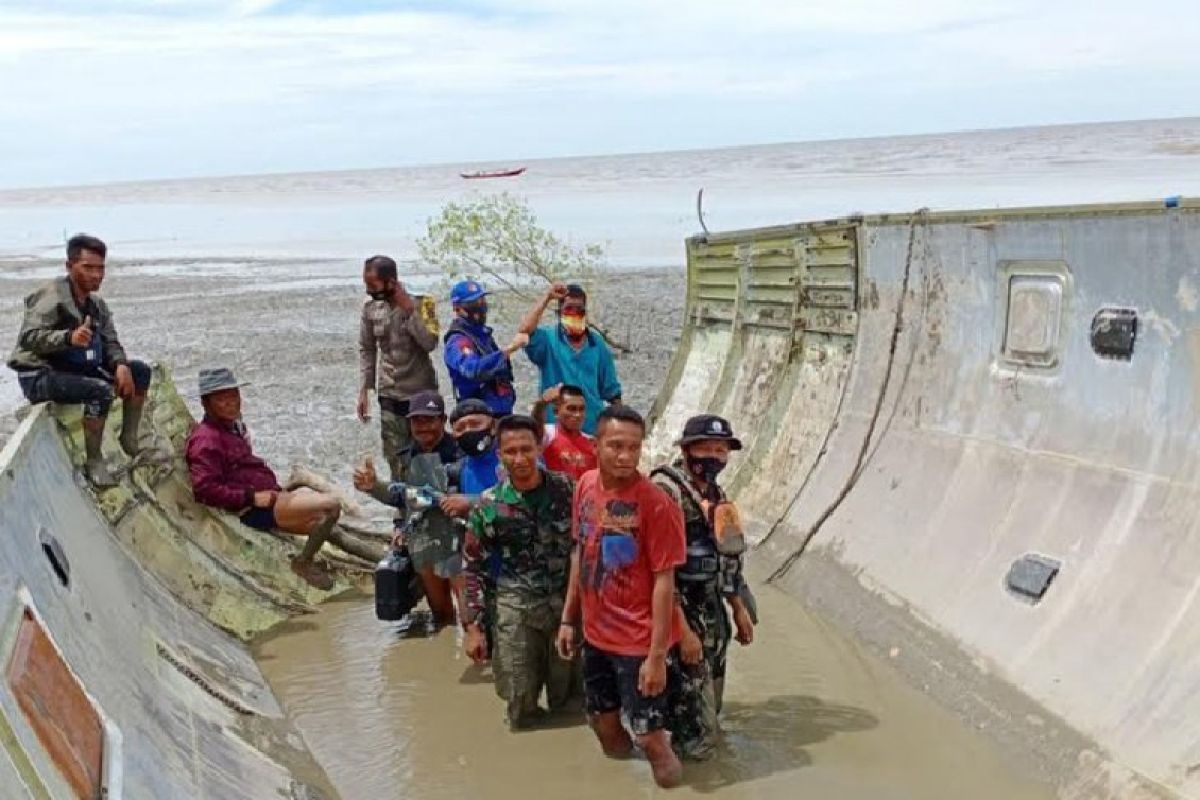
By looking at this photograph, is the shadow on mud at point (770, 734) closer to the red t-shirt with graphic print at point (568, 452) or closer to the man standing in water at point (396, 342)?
the red t-shirt with graphic print at point (568, 452)

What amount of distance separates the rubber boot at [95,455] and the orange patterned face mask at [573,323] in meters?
2.60

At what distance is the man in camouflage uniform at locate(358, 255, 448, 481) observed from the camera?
24.3 ft

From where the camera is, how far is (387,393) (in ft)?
25.1

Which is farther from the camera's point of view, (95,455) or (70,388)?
(95,455)

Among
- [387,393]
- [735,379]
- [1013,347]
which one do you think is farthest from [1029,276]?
[387,393]

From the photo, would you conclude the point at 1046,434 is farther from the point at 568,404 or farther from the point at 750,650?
the point at 568,404

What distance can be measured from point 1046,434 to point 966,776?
6.52ft

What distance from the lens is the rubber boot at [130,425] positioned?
672 centimetres

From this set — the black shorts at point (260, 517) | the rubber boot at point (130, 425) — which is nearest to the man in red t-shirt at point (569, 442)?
the black shorts at point (260, 517)

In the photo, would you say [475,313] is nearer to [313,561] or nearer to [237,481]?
[237,481]

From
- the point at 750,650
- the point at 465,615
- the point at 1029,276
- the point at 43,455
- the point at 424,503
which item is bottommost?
the point at 750,650

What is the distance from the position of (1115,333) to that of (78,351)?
5.24 m

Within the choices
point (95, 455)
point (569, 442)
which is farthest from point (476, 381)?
point (95, 455)

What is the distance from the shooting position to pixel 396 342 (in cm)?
753
